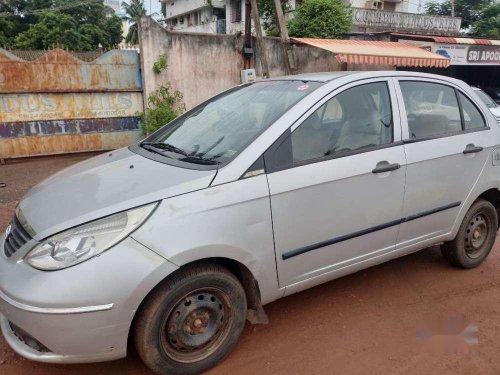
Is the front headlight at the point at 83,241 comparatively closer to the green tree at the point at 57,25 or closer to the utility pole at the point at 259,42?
the utility pole at the point at 259,42

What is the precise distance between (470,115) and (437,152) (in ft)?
2.27

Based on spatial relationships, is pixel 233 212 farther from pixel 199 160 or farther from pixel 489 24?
pixel 489 24

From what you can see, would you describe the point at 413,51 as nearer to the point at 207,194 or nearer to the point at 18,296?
the point at 207,194

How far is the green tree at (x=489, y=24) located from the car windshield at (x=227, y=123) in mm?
27204

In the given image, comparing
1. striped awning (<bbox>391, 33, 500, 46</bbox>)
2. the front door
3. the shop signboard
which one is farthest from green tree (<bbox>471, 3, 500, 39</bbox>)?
the front door

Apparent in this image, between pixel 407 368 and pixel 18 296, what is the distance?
2191mm

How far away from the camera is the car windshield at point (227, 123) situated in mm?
2639

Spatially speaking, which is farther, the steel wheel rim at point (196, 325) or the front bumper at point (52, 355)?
the steel wheel rim at point (196, 325)

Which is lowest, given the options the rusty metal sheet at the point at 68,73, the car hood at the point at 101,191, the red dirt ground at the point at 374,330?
the red dirt ground at the point at 374,330

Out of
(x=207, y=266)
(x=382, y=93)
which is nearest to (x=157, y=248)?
(x=207, y=266)

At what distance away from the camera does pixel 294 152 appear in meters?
2.58

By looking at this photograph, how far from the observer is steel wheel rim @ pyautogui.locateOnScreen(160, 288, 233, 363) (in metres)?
2.30

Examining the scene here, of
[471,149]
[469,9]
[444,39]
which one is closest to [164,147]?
[471,149]

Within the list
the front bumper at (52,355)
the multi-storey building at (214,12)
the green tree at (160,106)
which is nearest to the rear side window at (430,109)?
the front bumper at (52,355)
